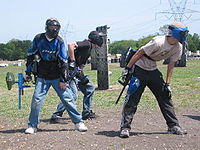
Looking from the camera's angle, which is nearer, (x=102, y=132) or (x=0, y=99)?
(x=102, y=132)

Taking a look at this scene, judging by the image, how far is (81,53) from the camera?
25.2 ft

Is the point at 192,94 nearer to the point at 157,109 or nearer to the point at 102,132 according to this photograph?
the point at 157,109

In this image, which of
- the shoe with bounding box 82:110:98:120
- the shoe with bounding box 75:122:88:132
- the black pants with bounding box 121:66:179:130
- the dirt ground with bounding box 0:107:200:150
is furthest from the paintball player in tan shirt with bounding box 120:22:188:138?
the shoe with bounding box 82:110:98:120

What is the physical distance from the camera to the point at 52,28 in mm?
6516

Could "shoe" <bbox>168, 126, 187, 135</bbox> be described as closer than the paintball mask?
No

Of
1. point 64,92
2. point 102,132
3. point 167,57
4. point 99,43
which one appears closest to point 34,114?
point 64,92

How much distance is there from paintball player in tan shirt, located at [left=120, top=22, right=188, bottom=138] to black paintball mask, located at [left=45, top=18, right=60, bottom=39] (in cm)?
137

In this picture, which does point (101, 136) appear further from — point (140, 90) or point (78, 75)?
point (78, 75)

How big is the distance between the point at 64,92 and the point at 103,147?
1399 millimetres

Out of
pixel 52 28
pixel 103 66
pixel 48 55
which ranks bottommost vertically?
pixel 103 66

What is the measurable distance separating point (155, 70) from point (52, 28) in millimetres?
1904

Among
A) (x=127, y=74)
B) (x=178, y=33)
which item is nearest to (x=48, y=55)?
(x=127, y=74)

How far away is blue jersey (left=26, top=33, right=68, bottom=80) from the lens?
6.57m

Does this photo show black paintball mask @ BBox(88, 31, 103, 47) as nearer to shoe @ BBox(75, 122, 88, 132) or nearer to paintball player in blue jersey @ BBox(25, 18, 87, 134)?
paintball player in blue jersey @ BBox(25, 18, 87, 134)
